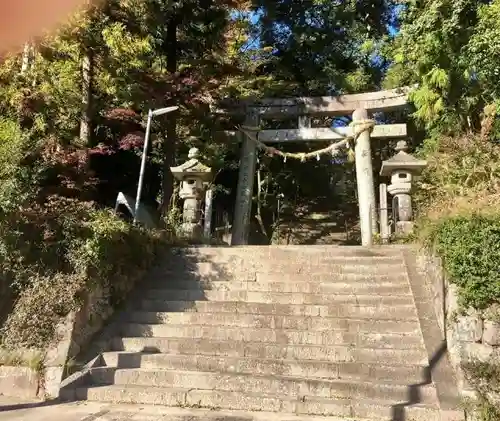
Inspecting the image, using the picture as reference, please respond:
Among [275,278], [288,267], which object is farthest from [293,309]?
[288,267]

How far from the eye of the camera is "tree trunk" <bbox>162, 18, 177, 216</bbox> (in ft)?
41.5

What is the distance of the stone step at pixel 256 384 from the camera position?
475cm

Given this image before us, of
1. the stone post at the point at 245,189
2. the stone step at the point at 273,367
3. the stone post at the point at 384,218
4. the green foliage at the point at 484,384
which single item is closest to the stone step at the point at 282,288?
the stone step at the point at 273,367

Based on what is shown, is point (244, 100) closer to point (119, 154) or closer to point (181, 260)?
Answer: point (119, 154)

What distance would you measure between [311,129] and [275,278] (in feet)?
24.3

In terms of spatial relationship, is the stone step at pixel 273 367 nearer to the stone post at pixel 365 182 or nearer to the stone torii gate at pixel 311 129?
the stone post at pixel 365 182

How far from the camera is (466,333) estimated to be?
5023 millimetres

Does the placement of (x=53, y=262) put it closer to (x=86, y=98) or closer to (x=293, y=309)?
(x=293, y=309)

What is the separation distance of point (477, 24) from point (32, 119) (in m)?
9.03

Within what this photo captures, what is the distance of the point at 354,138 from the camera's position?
1300 centimetres

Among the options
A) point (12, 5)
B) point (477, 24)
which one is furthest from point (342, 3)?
point (12, 5)

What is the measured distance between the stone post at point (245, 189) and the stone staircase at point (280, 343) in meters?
5.48

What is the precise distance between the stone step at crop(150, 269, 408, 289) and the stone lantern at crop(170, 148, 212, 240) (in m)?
3.02

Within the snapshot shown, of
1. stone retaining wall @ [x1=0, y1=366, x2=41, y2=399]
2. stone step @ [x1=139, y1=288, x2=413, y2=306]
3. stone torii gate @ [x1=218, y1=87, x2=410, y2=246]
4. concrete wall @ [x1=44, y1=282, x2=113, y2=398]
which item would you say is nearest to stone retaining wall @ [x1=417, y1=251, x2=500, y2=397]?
stone step @ [x1=139, y1=288, x2=413, y2=306]
